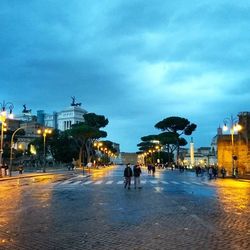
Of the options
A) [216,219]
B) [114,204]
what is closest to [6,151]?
[114,204]

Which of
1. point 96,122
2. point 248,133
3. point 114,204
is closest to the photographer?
point 114,204

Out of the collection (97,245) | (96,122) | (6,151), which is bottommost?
(97,245)

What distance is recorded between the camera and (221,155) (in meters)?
80.2

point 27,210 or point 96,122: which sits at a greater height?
point 96,122

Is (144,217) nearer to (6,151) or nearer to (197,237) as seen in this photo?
(197,237)

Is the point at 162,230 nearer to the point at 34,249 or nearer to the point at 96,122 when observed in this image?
the point at 34,249

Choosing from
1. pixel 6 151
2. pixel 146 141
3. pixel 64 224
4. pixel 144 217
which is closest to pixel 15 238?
pixel 64 224

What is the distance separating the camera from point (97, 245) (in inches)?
365

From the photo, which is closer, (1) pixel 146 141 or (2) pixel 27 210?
(2) pixel 27 210

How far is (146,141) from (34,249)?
172803 millimetres

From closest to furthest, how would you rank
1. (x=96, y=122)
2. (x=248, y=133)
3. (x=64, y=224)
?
1. (x=64, y=224)
2. (x=248, y=133)
3. (x=96, y=122)

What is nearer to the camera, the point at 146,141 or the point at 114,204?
the point at 114,204

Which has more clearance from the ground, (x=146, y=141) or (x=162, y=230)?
(x=146, y=141)

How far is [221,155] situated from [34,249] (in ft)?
241
